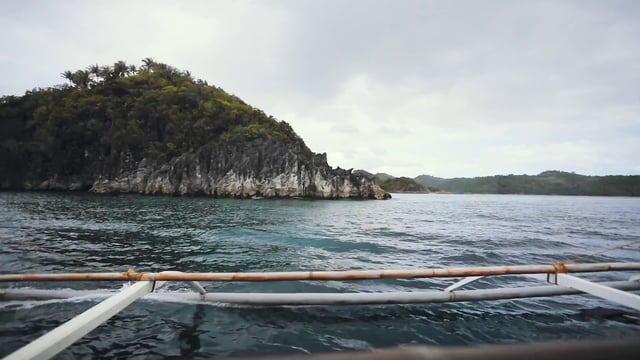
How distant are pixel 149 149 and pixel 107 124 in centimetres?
1552

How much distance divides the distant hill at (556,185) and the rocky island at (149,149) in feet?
386

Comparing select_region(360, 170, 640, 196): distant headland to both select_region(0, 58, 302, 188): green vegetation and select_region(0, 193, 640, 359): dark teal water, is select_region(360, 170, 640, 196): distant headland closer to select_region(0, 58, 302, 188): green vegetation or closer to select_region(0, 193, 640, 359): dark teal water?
select_region(0, 58, 302, 188): green vegetation

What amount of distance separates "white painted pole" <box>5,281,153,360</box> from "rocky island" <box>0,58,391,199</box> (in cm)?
6268

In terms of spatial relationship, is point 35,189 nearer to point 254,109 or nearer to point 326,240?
point 254,109

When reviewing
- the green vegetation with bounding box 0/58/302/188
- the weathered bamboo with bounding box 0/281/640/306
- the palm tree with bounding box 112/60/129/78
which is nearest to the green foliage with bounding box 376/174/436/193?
the green vegetation with bounding box 0/58/302/188

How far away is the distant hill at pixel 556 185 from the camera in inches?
4990

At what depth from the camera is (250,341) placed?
4773 mm

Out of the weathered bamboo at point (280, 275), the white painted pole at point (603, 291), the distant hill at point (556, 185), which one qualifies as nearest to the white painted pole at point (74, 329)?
the weathered bamboo at point (280, 275)

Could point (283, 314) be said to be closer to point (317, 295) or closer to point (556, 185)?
point (317, 295)

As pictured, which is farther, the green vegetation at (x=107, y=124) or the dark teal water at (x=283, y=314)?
the green vegetation at (x=107, y=124)

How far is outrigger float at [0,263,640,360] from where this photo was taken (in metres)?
4.16

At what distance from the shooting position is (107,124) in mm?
77500

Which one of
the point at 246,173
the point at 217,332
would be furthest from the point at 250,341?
the point at 246,173

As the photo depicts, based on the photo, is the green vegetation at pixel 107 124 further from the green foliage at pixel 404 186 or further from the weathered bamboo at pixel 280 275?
the green foliage at pixel 404 186
